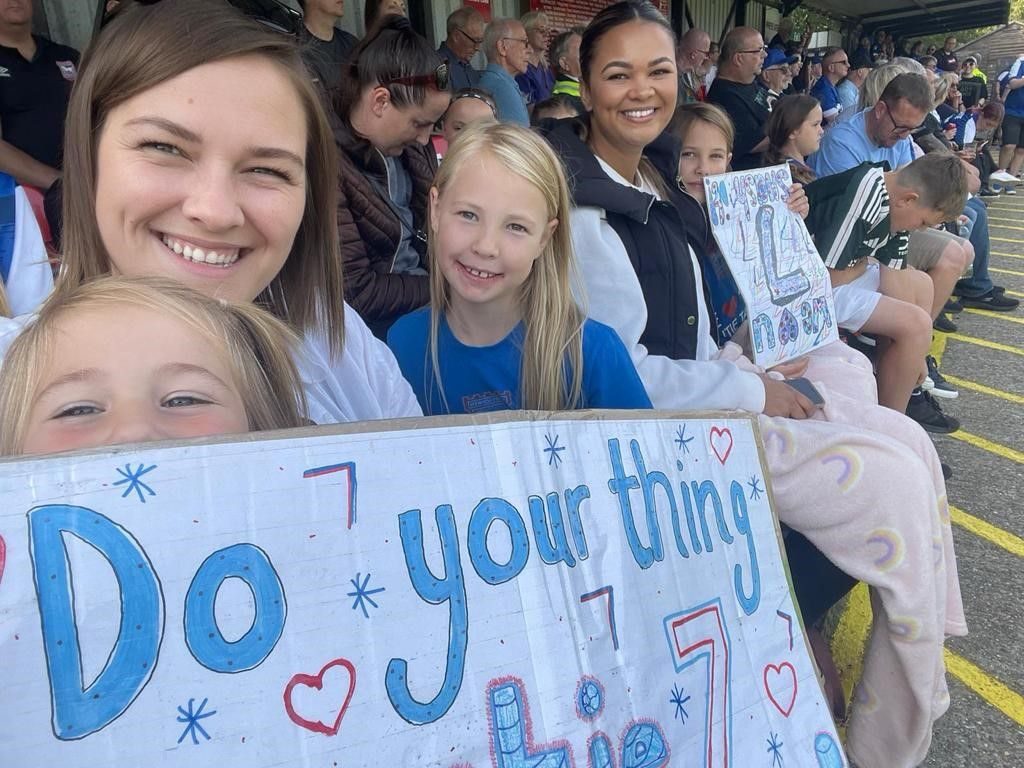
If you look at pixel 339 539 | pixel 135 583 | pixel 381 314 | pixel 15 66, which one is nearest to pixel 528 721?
pixel 339 539

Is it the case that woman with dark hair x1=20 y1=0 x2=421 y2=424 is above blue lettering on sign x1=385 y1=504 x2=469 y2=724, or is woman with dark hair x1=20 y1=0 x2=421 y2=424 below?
above

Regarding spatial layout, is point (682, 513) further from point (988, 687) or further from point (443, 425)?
point (988, 687)

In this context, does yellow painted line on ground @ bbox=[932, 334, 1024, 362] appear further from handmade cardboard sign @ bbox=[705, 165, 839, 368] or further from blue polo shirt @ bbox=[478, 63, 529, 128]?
blue polo shirt @ bbox=[478, 63, 529, 128]

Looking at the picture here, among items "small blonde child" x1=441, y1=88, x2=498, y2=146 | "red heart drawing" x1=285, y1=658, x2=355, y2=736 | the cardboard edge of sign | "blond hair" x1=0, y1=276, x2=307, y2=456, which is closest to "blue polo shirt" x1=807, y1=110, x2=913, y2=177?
"small blonde child" x1=441, y1=88, x2=498, y2=146

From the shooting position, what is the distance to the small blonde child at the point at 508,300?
156 centimetres

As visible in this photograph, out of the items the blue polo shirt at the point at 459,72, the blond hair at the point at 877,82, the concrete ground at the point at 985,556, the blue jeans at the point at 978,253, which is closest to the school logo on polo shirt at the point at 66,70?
the blue polo shirt at the point at 459,72

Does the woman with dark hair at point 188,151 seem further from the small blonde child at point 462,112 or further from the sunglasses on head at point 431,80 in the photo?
the small blonde child at point 462,112

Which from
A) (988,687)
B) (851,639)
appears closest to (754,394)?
(851,639)

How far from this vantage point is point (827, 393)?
1913 millimetres

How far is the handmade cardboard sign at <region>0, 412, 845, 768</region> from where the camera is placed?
59 centimetres

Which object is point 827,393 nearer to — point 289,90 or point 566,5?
point 289,90

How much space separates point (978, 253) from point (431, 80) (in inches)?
209

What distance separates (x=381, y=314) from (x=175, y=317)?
4.60 ft

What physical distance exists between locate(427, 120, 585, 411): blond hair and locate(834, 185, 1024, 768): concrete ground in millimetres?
1414
